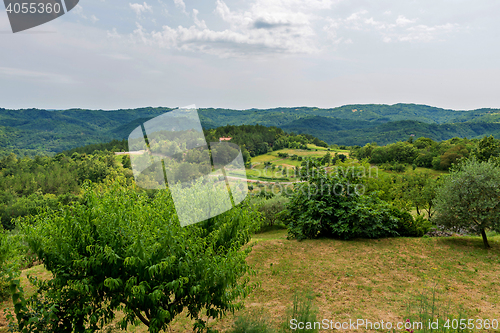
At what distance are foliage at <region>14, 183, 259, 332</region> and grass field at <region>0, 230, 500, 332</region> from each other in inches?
86.9

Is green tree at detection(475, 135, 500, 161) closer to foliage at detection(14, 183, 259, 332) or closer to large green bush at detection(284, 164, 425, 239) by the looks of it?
large green bush at detection(284, 164, 425, 239)

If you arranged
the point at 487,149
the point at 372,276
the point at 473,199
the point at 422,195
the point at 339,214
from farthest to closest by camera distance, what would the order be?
the point at 487,149, the point at 422,195, the point at 339,214, the point at 473,199, the point at 372,276

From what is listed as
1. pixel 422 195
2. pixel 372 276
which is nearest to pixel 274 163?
pixel 422 195

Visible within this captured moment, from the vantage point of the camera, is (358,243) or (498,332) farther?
(358,243)

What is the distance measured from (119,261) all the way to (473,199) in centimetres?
1355

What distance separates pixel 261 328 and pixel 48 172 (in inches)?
3838

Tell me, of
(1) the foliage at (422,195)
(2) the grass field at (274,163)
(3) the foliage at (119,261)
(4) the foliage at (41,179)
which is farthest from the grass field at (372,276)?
(2) the grass field at (274,163)

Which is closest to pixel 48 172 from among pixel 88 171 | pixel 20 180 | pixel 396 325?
pixel 20 180

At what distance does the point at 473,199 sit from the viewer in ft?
38.7

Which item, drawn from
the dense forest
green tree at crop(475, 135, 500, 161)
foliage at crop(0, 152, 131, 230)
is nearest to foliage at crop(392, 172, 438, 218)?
the dense forest

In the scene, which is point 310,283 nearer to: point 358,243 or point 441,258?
point 358,243

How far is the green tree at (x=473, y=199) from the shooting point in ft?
37.5

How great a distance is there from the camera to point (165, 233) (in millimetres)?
4445

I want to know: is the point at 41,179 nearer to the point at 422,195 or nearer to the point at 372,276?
the point at 422,195
